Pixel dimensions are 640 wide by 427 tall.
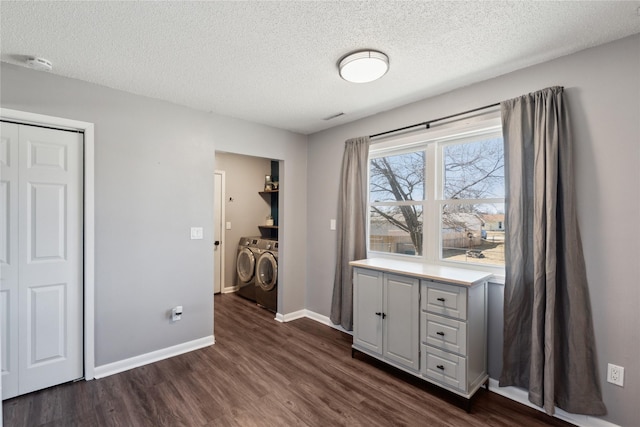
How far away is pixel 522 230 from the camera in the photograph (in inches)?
83.3

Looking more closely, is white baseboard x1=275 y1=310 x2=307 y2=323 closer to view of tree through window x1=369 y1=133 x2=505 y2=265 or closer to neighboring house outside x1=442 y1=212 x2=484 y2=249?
view of tree through window x1=369 y1=133 x2=505 y2=265

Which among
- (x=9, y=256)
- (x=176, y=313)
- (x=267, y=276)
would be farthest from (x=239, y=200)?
(x=9, y=256)

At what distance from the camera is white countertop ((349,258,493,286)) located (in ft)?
6.98

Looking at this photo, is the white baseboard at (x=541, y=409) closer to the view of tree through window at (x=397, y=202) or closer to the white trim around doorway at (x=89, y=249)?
the view of tree through window at (x=397, y=202)

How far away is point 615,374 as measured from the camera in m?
1.82

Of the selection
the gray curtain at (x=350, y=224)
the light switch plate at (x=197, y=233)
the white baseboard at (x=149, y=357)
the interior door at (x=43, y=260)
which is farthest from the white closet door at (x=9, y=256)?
the gray curtain at (x=350, y=224)

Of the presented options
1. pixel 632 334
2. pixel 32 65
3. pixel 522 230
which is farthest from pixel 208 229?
pixel 632 334

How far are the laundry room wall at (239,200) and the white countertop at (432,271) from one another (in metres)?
2.92

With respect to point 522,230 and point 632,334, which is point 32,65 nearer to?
point 522,230

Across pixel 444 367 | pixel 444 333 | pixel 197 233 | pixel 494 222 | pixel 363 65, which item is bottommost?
pixel 444 367

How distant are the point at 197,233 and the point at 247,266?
1.72 m

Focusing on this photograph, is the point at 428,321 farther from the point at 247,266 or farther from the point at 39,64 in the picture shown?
the point at 39,64

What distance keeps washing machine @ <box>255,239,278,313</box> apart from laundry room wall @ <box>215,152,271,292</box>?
827mm

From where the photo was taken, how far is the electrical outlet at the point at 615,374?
1793 mm
